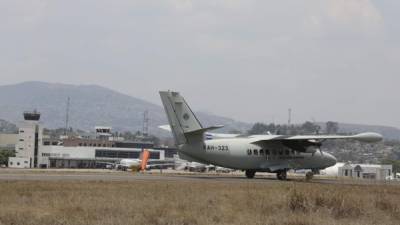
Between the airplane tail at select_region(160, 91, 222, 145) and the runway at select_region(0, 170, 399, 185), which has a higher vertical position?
the airplane tail at select_region(160, 91, 222, 145)

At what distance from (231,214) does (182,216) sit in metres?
2.04

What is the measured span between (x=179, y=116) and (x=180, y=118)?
0.18 metres

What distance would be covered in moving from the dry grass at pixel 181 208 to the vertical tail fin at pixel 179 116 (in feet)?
71.5

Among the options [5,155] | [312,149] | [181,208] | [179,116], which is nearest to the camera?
[181,208]

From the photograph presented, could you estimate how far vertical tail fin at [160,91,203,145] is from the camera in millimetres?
54250

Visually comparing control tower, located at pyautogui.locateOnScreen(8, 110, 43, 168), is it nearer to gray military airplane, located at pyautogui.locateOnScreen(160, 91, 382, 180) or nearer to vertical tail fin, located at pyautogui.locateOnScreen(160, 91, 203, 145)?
gray military airplane, located at pyautogui.locateOnScreen(160, 91, 382, 180)

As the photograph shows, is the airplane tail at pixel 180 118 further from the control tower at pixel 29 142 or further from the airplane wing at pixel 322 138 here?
the control tower at pixel 29 142

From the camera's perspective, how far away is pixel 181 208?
24703 millimetres

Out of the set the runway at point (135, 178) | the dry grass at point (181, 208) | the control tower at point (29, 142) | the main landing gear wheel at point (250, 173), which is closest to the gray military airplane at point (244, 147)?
the main landing gear wheel at point (250, 173)

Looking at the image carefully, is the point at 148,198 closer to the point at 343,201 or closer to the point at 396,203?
the point at 343,201

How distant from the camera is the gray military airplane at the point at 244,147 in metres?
54.1

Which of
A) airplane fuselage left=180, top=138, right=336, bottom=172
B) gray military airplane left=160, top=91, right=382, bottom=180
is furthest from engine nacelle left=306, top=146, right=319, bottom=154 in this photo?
airplane fuselage left=180, top=138, right=336, bottom=172

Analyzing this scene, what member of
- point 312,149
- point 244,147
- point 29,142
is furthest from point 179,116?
point 29,142

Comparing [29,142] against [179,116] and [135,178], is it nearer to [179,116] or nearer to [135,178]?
[179,116]
